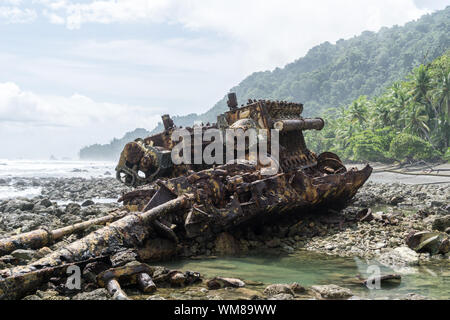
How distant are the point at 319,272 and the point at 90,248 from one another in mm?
3222

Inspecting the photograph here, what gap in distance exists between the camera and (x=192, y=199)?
21.3ft

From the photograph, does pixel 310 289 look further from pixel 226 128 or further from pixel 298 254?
pixel 226 128

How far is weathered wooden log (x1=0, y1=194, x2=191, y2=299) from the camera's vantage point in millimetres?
4266

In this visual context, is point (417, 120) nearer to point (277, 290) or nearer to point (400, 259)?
point (400, 259)

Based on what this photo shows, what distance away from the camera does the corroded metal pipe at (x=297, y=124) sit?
884 centimetres

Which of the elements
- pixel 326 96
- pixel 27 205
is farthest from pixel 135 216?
pixel 326 96

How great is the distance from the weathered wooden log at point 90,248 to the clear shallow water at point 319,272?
2.72ft

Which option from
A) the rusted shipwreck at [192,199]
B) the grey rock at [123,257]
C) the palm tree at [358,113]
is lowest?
the grey rock at [123,257]

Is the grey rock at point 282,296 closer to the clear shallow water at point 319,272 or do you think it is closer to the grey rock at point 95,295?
the clear shallow water at point 319,272

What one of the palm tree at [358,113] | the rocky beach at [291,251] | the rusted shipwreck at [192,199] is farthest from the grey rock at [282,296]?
the palm tree at [358,113]

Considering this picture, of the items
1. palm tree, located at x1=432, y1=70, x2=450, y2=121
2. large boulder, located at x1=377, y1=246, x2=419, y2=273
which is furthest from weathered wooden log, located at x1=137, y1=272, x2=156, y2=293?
palm tree, located at x1=432, y1=70, x2=450, y2=121

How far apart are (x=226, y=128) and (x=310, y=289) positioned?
4870 millimetres

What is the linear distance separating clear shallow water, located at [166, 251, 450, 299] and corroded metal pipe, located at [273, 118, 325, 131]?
308 cm

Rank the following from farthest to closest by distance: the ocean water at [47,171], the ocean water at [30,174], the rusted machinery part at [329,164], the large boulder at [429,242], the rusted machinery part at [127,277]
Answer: the ocean water at [47,171] → the ocean water at [30,174] → the rusted machinery part at [329,164] → the large boulder at [429,242] → the rusted machinery part at [127,277]
